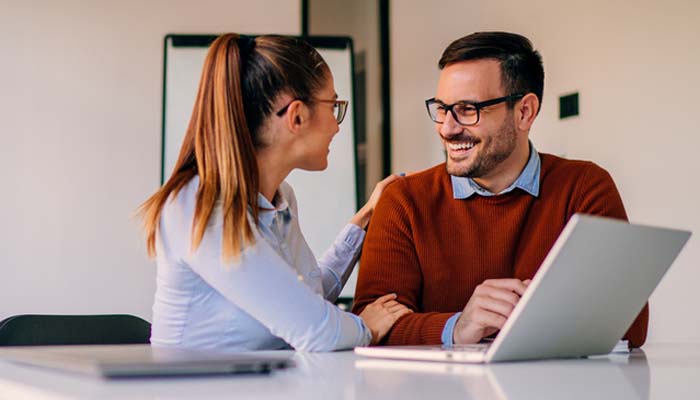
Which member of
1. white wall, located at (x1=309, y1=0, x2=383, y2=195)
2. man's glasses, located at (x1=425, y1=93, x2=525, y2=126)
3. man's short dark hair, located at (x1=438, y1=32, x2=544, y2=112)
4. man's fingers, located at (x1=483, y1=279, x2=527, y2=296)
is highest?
white wall, located at (x1=309, y1=0, x2=383, y2=195)

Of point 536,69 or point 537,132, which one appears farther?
point 537,132

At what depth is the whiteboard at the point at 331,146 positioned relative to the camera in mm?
3674

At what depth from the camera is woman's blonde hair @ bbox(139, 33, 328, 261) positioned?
1395 millimetres

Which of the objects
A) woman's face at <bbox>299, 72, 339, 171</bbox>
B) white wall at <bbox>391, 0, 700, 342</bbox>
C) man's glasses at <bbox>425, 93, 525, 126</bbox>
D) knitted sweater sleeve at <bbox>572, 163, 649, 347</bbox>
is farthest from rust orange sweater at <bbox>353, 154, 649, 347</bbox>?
white wall at <bbox>391, 0, 700, 342</bbox>

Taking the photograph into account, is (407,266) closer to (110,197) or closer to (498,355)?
(498,355)

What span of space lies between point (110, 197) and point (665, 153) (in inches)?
91.8

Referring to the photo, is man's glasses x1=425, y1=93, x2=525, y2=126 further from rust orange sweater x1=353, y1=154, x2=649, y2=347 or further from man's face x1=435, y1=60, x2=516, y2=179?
rust orange sweater x1=353, y1=154, x2=649, y2=347

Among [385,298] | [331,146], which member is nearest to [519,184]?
[385,298]

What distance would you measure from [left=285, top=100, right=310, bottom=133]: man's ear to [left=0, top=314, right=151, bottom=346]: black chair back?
669mm

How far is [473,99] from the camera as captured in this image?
2133 millimetres

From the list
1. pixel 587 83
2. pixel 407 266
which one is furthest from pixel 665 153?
pixel 407 266

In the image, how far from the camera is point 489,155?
210cm

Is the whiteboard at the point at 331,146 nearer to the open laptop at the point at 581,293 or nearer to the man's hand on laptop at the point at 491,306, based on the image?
the man's hand on laptop at the point at 491,306

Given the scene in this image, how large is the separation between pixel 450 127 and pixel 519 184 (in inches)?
8.7
